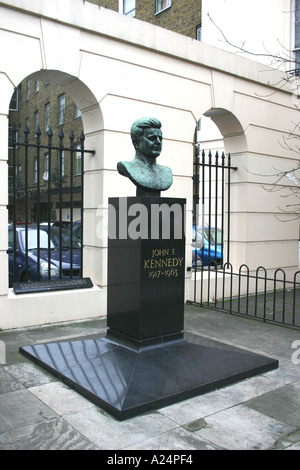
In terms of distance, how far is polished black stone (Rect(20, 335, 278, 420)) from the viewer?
12.7 feet

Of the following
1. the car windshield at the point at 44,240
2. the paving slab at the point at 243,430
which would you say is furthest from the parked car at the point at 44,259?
the paving slab at the point at 243,430

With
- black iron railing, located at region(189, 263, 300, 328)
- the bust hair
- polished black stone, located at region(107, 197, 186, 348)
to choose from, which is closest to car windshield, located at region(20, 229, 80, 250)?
black iron railing, located at region(189, 263, 300, 328)

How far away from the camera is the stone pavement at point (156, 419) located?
324 centimetres

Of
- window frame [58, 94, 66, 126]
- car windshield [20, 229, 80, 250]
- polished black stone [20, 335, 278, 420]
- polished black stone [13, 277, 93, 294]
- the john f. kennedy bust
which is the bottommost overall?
polished black stone [20, 335, 278, 420]

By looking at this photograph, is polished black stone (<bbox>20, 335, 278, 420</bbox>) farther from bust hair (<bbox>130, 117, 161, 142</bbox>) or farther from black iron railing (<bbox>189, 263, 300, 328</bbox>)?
bust hair (<bbox>130, 117, 161, 142</bbox>)

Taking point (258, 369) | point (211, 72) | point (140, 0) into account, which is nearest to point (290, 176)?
point (211, 72)

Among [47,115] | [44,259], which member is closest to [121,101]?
[44,259]

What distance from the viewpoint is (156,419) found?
11.9ft

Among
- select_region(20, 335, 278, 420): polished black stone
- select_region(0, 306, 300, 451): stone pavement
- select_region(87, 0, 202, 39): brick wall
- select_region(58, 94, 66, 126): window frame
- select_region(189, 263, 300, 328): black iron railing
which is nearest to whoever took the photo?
select_region(0, 306, 300, 451): stone pavement

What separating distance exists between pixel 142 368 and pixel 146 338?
462 mm

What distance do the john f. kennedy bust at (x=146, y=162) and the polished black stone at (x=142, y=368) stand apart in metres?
1.81
